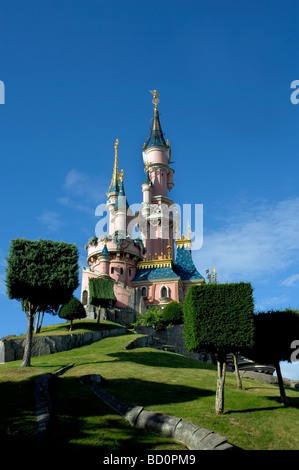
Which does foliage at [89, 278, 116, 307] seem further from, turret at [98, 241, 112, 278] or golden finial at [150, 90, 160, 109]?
golden finial at [150, 90, 160, 109]

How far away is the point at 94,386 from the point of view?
2042 centimetres

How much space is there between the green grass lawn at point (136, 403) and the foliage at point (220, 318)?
114 inches

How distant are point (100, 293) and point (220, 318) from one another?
3165 centimetres

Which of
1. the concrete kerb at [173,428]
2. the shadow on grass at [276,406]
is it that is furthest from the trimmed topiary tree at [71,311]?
the concrete kerb at [173,428]

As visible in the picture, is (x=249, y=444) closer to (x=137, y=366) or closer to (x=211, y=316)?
(x=211, y=316)

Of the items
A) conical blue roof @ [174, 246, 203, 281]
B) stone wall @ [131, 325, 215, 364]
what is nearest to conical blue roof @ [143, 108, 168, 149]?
conical blue roof @ [174, 246, 203, 281]

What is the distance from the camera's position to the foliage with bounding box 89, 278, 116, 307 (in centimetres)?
4959

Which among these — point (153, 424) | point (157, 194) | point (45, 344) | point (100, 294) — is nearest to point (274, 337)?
point (153, 424)

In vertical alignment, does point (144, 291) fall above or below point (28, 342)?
above

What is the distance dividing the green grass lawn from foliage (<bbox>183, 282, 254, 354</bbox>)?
9.47ft

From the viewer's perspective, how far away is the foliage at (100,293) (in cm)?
4959

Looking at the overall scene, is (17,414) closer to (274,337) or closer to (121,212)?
(274,337)

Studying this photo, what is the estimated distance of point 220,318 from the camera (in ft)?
66.2

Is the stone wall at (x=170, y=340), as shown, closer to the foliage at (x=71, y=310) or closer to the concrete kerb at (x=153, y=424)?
the foliage at (x=71, y=310)
